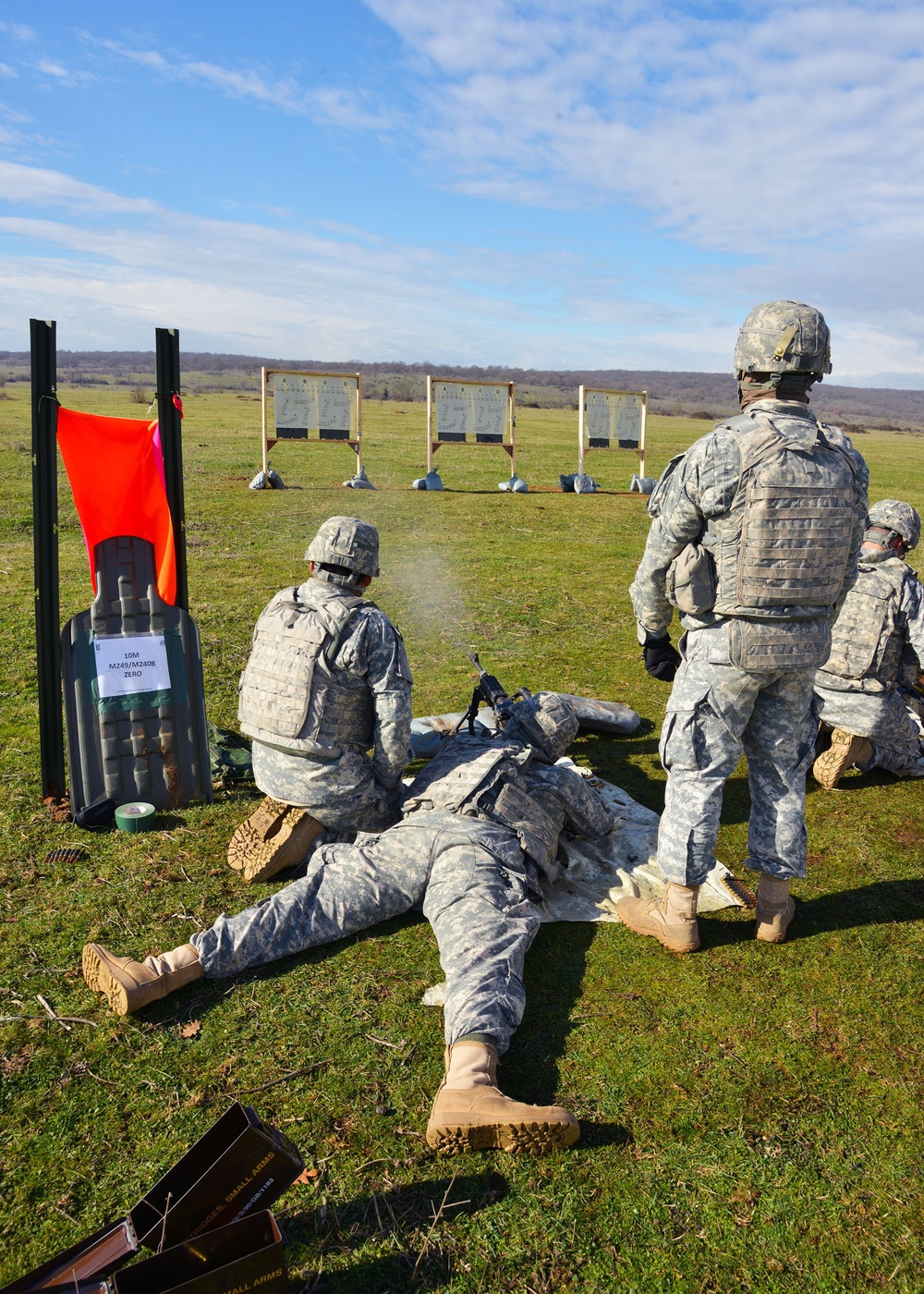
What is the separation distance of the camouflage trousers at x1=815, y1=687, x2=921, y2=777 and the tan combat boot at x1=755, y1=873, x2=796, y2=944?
195cm

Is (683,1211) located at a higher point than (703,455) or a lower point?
lower

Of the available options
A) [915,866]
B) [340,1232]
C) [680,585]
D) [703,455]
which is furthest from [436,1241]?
[915,866]

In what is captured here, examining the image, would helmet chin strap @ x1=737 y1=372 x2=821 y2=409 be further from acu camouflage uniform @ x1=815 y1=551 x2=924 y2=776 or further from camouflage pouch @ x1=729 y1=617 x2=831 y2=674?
acu camouflage uniform @ x1=815 y1=551 x2=924 y2=776

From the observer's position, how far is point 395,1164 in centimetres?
288

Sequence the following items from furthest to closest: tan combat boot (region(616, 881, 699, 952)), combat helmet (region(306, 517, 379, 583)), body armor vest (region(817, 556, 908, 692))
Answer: body armor vest (region(817, 556, 908, 692))
combat helmet (region(306, 517, 379, 583))
tan combat boot (region(616, 881, 699, 952))

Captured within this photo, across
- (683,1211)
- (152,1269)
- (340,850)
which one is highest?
(340,850)

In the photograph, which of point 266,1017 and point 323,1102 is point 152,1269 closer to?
point 323,1102

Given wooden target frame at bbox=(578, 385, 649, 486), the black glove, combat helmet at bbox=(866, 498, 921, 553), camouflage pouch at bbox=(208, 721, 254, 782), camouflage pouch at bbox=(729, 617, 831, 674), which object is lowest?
camouflage pouch at bbox=(208, 721, 254, 782)

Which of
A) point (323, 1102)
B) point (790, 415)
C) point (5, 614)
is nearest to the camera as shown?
point (323, 1102)

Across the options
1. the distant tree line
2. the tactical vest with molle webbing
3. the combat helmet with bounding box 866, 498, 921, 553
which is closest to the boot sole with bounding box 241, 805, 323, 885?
the tactical vest with molle webbing

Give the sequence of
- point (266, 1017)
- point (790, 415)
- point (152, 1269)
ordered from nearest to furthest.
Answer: point (152, 1269) → point (266, 1017) → point (790, 415)

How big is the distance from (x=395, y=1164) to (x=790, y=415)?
10.5 feet

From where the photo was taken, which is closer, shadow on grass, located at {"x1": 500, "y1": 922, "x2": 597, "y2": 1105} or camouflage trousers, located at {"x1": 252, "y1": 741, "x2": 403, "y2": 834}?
shadow on grass, located at {"x1": 500, "y1": 922, "x2": 597, "y2": 1105}

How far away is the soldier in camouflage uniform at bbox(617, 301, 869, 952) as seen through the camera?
12.3ft
